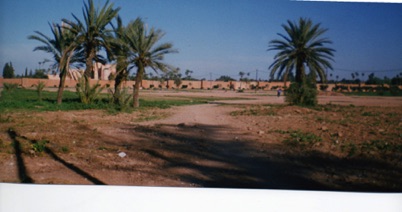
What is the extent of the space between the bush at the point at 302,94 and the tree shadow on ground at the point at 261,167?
7.57m

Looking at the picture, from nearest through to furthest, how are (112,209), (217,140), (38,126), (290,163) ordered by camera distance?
1. (112,209)
2. (290,163)
3. (217,140)
4. (38,126)

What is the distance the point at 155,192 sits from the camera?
432cm

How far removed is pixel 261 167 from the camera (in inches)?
190

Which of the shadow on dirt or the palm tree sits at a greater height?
the palm tree

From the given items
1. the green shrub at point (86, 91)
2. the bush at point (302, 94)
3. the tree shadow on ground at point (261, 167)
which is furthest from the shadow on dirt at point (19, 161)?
the bush at point (302, 94)

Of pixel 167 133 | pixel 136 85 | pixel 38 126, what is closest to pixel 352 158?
pixel 167 133

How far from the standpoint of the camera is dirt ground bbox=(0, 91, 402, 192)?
4.38 m

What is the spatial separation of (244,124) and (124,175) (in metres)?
4.37

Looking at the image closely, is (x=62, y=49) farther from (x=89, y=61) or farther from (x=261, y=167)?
(x=261, y=167)

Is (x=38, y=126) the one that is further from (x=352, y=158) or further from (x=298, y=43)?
(x=298, y=43)

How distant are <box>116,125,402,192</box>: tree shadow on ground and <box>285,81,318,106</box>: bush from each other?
757 cm

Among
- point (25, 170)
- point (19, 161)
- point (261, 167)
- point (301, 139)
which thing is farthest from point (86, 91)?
point (261, 167)

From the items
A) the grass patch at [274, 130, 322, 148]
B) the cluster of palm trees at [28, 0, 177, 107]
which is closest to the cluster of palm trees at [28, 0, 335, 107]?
the cluster of palm trees at [28, 0, 177, 107]

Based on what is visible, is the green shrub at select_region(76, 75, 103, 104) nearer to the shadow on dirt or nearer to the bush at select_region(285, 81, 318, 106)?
the shadow on dirt
